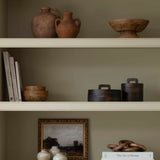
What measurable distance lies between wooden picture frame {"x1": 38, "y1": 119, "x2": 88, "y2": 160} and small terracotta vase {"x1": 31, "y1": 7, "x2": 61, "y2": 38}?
68 cm

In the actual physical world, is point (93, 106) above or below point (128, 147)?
above

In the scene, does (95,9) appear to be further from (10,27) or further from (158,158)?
(158,158)

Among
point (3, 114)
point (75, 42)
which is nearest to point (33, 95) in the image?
point (3, 114)

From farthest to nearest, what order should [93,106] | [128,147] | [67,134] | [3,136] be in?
[67,134] → [3,136] → [128,147] → [93,106]

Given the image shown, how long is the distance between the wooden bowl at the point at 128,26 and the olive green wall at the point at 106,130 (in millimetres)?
643

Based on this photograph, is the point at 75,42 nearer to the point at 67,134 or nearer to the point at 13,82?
the point at 13,82

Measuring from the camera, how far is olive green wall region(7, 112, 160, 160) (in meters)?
2.87

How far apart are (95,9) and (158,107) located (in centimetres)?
93

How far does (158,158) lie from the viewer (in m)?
2.86

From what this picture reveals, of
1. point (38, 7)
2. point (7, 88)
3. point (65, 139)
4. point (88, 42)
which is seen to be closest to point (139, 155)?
point (65, 139)

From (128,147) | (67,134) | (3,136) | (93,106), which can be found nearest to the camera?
(93,106)

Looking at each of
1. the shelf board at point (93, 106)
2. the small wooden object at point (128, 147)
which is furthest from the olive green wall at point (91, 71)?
the shelf board at point (93, 106)

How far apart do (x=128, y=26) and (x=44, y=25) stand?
598 mm

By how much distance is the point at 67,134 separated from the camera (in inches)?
112
